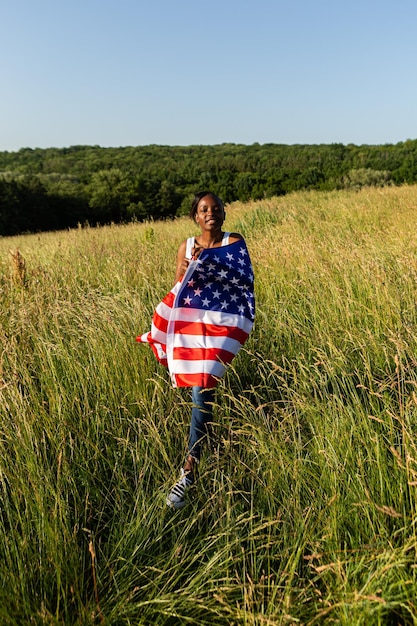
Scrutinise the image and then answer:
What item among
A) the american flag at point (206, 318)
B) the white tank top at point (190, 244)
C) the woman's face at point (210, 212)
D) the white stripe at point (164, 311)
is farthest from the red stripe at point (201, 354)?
the woman's face at point (210, 212)

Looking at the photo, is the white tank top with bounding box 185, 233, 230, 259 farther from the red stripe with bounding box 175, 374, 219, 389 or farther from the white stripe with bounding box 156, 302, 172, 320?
the red stripe with bounding box 175, 374, 219, 389

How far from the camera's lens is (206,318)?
2387 mm

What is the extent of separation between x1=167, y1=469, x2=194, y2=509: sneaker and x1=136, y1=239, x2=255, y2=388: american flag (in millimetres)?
494

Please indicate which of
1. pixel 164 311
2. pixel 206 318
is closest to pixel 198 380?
pixel 206 318

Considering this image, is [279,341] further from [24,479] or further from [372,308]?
[24,479]

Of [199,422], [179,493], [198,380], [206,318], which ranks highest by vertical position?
[206,318]

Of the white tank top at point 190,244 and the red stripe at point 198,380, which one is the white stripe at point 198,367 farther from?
the white tank top at point 190,244

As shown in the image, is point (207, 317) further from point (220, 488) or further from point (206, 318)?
point (220, 488)

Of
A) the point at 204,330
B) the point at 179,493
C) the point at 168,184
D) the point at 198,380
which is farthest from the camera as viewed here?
the point at 168,184

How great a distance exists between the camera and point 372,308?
10.2ft

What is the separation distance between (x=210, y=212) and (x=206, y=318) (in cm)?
61

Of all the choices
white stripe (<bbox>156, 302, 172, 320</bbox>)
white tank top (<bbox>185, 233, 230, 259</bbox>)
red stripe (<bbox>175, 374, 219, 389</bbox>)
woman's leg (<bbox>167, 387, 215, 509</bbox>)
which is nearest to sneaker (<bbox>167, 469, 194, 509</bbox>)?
woman's leg (<bbox>167, 387, 215, 509</bbox>)

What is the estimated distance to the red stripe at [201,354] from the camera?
89.5 inches

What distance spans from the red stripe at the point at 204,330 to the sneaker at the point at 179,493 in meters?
0.74
